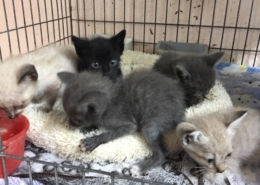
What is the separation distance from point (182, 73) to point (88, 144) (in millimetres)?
737

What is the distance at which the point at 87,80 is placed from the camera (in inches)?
54.3

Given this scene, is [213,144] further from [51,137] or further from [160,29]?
[160,29]

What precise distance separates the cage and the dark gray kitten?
4.31 ft

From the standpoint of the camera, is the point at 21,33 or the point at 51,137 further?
the point at 21,33

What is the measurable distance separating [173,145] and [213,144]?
0.83 ft

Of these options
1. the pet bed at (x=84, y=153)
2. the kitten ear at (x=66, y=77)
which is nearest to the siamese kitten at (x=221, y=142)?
the pet bed at (x=84, y=153)

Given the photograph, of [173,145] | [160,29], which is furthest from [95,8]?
[173,145]

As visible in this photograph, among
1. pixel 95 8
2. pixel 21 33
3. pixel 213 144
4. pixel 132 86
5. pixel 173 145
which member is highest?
pixel 95 8

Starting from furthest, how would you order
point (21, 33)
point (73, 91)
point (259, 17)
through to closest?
point (259, 17)
point (21, 33)
point (73, 91)

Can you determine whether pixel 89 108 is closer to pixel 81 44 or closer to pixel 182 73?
pixel 182 73

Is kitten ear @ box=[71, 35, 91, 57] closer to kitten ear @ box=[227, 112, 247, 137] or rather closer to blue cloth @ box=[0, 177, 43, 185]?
blue cloth @ box=[0, 177, 43, 185]

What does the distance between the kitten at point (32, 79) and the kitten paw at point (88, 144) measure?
1.50ft

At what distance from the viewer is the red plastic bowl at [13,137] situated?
3.98 ft

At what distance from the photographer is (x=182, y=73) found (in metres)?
1.65
